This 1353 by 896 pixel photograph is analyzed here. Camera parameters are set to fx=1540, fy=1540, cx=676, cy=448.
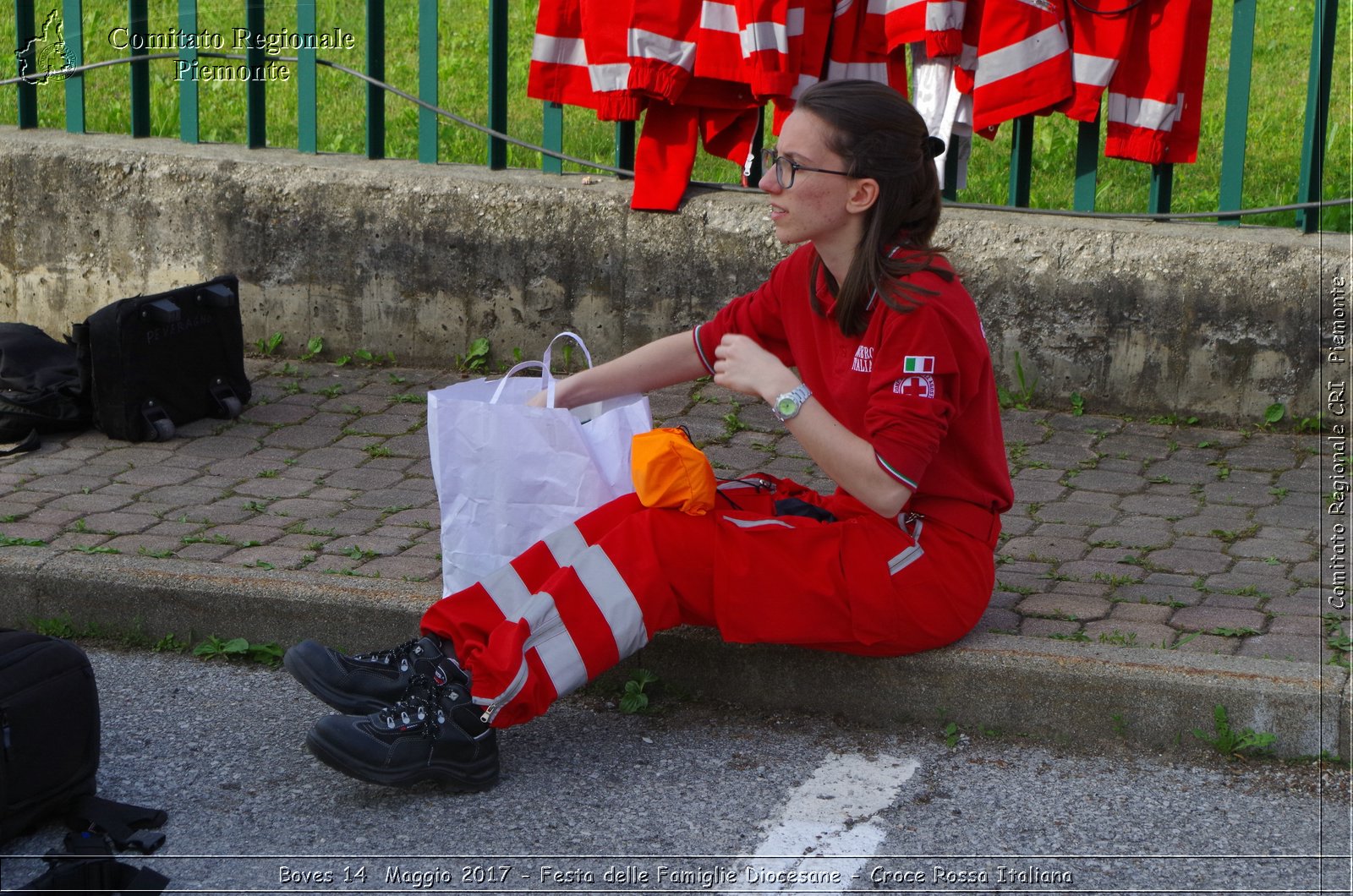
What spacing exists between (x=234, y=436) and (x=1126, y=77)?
10.4 feet

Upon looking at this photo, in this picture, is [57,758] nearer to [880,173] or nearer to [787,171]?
[787,171]

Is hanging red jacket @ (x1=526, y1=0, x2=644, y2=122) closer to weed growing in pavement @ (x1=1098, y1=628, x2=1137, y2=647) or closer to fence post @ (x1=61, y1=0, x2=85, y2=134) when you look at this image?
fence post @ (x1=61, y1=0, x2=85, y2=134)

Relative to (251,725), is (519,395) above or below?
above

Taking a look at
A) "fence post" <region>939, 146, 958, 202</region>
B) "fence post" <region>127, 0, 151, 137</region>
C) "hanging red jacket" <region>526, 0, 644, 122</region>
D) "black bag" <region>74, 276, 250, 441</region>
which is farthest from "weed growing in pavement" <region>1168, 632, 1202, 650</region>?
"fence post" <region>127, 0, 151, 137</region>

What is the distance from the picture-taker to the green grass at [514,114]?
6074 mm

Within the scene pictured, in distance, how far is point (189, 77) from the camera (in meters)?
5.98

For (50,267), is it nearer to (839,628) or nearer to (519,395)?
(519,395)

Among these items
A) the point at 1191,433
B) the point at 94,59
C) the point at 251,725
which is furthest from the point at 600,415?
the point at 94,59

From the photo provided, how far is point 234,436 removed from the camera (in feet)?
16.7

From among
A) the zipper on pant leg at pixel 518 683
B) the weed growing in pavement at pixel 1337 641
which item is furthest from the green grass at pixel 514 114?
the zipper on pant leg at pixel 518 683

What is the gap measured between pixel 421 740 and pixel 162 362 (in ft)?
8.25

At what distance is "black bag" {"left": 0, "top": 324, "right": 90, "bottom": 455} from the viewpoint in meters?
4.95

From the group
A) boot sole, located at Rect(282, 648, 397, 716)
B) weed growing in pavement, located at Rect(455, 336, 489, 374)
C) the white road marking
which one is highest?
weed growing in pavement, located at Rect(455, 336, 489, 374)

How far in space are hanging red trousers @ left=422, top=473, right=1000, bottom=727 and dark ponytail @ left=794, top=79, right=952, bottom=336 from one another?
469mm
